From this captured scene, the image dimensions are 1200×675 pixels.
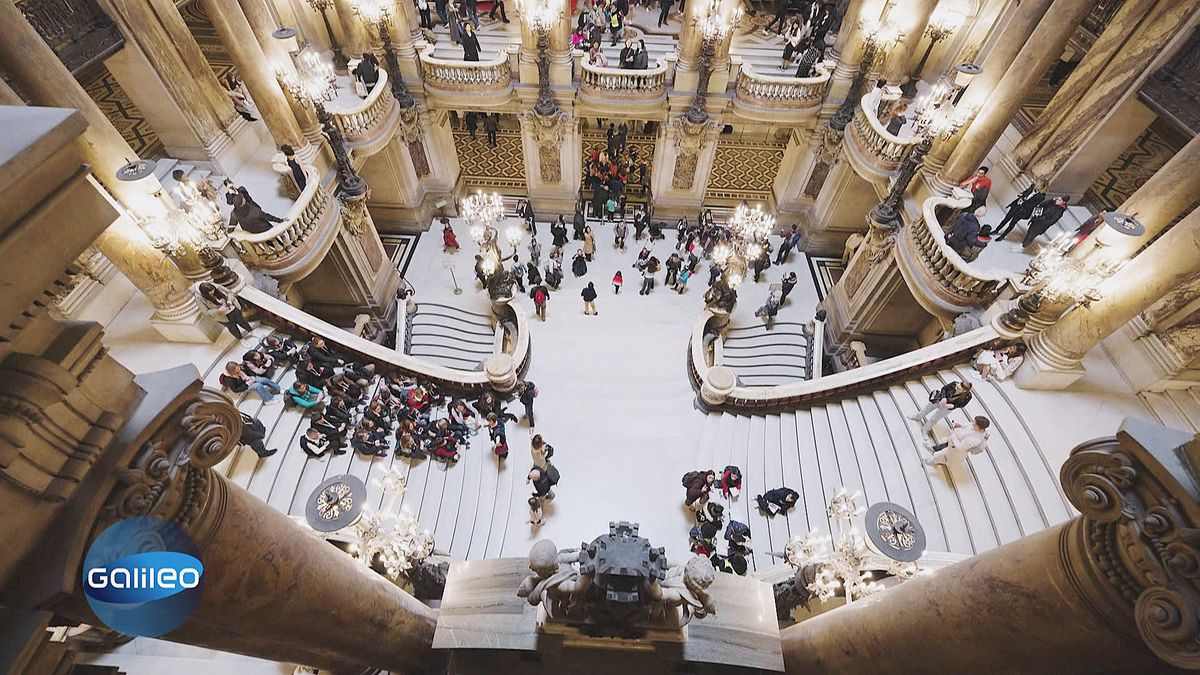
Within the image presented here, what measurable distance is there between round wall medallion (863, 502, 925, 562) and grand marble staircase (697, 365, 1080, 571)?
0.81 metres

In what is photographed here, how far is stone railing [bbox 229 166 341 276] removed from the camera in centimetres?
885

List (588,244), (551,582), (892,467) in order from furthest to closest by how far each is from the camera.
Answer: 1. (588,244)
2. (892,467)
3. (551,582)

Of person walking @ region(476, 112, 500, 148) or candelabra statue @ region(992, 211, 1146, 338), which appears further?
person walking @ region(476, 112, 500, 148)

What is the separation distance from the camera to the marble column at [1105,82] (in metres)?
8.55

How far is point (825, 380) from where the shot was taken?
9.57 meters

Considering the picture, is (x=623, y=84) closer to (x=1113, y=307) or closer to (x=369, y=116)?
(x=369, y=116)

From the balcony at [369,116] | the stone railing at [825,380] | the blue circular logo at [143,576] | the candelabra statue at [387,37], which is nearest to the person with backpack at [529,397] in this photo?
the stone railing at [825,380]

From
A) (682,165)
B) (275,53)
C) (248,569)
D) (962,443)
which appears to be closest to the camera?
(248,569)

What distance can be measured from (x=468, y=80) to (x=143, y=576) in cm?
1268

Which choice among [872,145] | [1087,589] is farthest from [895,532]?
[872,145]

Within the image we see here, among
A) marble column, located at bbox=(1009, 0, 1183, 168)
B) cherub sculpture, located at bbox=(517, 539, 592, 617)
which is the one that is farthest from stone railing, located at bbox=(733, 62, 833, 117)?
cherub sculpture, located at bbox=(517, 539, 592, 617)

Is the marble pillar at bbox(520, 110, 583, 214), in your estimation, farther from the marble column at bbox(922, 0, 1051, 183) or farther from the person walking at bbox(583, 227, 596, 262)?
the marble column at bbox(922, 0, 1051, 183)

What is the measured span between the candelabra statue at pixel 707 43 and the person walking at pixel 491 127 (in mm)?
6838

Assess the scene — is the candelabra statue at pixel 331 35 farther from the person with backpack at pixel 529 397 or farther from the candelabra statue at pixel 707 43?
the person with backpack at pixel 529 397
